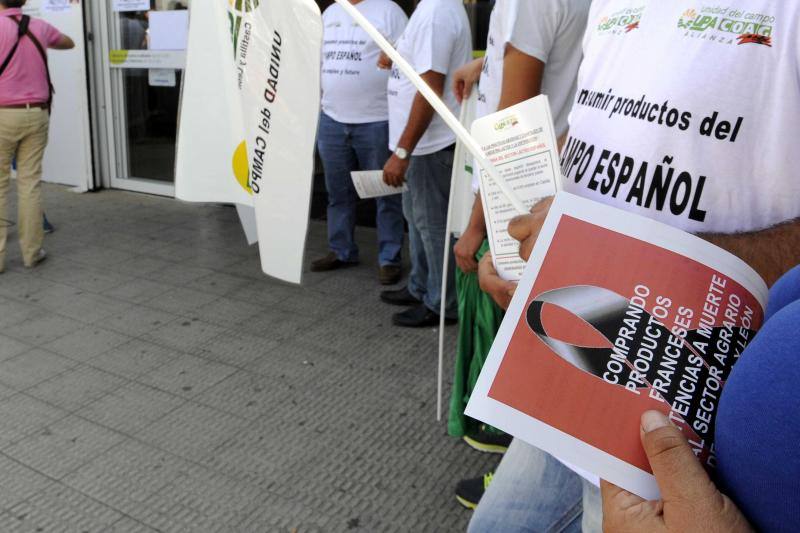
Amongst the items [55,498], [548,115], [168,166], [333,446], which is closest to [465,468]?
[333,446]

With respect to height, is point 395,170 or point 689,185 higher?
point 689,185

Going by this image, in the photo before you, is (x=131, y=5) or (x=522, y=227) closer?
(x=522, y=227)

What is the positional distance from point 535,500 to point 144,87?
23.5ft

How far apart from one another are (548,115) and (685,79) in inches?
8.0

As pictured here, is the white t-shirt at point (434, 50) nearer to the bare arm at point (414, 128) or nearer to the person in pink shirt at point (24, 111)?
the bare arm at point (414, 128)

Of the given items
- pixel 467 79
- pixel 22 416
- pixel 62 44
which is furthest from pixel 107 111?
pixel 467 79

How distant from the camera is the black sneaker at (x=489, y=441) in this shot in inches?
111

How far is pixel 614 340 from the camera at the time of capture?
840 mm

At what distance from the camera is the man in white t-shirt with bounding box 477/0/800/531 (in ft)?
3.43

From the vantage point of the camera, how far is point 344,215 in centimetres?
513

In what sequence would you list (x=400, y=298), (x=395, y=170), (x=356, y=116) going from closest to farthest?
(x=395, y=170) → (x=400, y=298) → (x=356, y=116)

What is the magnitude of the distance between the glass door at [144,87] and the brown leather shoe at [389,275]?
3.41 metres

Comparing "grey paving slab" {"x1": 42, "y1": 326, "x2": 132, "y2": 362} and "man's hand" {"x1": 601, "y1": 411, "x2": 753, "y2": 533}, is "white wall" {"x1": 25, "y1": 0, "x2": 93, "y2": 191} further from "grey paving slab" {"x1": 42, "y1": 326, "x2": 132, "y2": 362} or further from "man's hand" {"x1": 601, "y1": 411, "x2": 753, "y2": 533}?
"man's hand" {"x1": 601, "y1": 411, "x2": 753, "y2": 533}

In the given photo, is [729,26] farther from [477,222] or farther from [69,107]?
[69,107]
